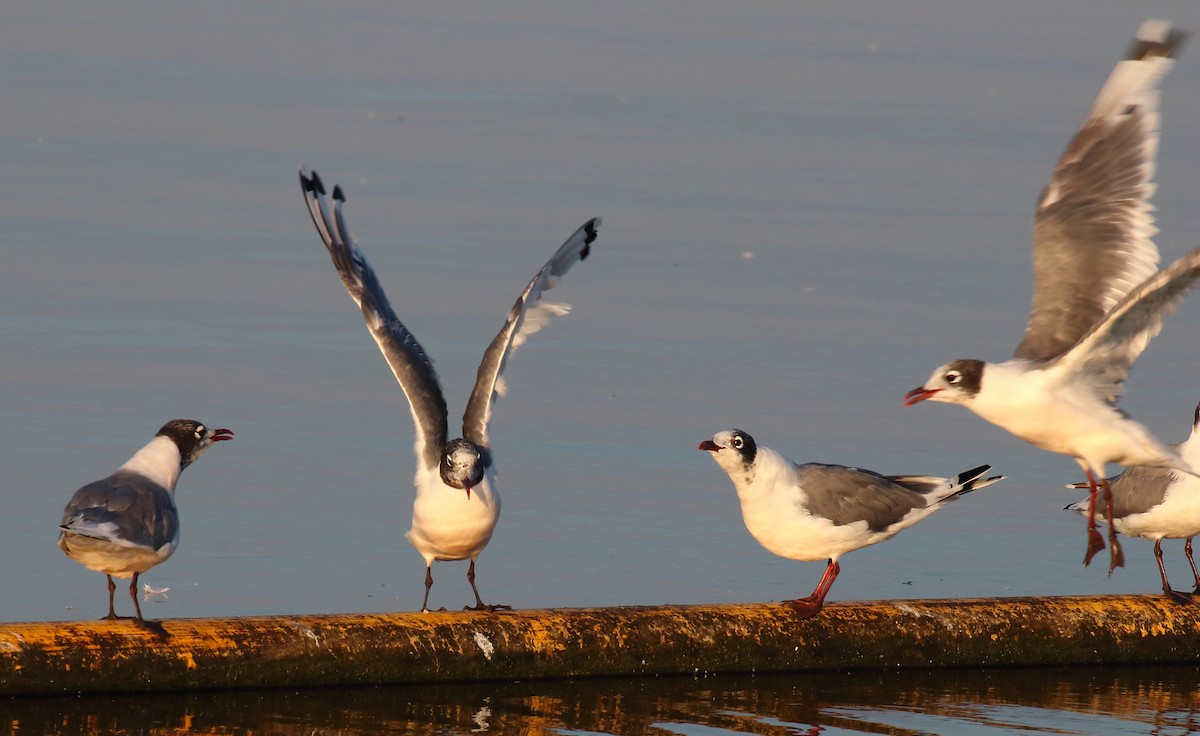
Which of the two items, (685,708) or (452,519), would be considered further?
(452,519)

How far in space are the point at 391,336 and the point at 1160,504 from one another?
3032mm

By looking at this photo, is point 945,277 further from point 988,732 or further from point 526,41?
point 526,41

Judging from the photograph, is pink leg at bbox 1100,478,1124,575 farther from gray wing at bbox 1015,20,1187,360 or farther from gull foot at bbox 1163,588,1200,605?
gray wing at bbox 1015,20,1187,360

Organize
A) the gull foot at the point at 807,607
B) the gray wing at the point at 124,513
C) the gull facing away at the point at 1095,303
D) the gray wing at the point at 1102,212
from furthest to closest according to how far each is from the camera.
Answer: the gray wing at the point at 1102,212
the gull facing away at the point at 1095,303
the gull foot at the point at 807,607
the gray wing at the point at 124,513

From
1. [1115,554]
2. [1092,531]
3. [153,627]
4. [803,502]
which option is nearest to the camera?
[153,627]

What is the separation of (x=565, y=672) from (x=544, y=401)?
3.82 metres

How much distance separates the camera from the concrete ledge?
6.30 m

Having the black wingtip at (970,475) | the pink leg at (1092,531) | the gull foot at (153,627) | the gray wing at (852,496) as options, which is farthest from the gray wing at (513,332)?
the pink leg at (1092,531)

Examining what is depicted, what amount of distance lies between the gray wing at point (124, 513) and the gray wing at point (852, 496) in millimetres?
2250

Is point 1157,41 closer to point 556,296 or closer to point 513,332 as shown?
point 513,332

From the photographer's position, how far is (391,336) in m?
8.38

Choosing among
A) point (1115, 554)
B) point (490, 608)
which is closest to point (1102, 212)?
point (1115, 554)

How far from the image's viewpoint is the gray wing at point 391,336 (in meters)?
7.97

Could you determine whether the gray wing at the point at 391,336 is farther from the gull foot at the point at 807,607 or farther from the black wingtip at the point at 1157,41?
the black wingtip at the point at 1157,41
